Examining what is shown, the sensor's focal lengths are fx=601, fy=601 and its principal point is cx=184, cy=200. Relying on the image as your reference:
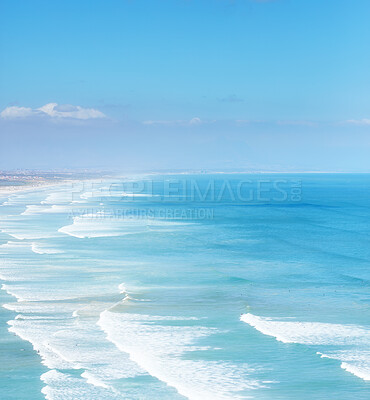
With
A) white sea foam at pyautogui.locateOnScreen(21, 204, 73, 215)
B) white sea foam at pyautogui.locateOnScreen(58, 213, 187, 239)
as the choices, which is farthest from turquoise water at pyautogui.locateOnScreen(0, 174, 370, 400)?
white sea foam at pyautogui.locateOnScreen(21, 204, 73, 215)

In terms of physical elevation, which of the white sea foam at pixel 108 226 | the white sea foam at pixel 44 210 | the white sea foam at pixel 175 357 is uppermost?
the white sea foam at pixel 44 210

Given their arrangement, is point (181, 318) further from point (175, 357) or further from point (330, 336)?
point (330, 336)

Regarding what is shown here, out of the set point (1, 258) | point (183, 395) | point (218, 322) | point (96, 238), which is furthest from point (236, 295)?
point (96, 238)

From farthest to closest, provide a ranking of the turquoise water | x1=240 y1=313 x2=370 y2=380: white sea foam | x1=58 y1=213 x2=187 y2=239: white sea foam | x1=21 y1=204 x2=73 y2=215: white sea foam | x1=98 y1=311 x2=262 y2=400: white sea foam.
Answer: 1. x1=21 y1=204 x2=73 y2=215: white sea foam
2. x1=58 y1=213 x2=187 y2=239: white sea foam
3. x1=240 y1=313 x2=370 y2=380: white sea foam
4. the turquoise water
5. x1=98 y1=311 x2=262 y2=400: white sea foam

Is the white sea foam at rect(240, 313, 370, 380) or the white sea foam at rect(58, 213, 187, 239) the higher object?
the white sea foam at rect(58, 213, 187, 239)

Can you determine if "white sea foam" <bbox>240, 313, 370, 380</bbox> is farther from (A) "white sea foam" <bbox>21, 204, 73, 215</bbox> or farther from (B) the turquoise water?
(A) "white sea foam" <bbox>21, 204, 73, 215</bbox>

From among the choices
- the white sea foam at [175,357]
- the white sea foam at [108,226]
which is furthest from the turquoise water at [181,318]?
the white sea foam at [108,226]

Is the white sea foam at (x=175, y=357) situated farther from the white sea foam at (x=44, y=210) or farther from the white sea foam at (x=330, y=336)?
the white sea foam at (x=44, y=210)

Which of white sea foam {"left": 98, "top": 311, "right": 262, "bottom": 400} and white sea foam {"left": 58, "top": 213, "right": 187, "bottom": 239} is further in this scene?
white sea foam {"left": 58, "top": 213, "right": 187, "bottom": 239}
